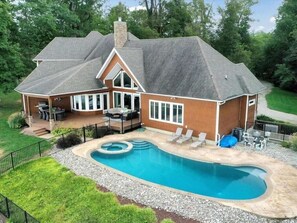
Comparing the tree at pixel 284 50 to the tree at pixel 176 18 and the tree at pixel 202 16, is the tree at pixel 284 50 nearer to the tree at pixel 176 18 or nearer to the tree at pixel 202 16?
the tree at pixel 202 16

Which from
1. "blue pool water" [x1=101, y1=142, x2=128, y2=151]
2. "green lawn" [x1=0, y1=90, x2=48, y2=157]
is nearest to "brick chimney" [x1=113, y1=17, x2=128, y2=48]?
"blue pool water" [x1=101, y1=142, x2=128, y2=151]

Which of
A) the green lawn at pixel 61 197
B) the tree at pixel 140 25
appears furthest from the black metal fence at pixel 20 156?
the tree at pixel 140 25

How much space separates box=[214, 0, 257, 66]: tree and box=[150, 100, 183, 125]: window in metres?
27.1

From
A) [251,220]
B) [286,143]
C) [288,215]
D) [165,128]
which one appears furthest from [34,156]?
[286,143]

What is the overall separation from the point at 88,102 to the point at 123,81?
3.78 meters

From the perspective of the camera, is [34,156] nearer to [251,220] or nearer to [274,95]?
[251,220]

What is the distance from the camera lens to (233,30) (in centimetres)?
4591

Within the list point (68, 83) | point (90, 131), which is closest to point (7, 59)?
point (68, 83)

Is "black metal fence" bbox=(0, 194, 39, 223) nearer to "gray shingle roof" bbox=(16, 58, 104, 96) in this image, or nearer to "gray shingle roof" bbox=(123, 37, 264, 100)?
"gray shingle roof" bbox=(16, 58, 104, 96)

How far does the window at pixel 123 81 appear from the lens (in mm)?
24103

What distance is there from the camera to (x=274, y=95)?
4200cm

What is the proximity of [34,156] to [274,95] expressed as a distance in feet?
120

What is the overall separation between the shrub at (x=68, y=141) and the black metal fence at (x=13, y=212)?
631cm

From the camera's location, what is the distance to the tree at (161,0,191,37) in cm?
4659
